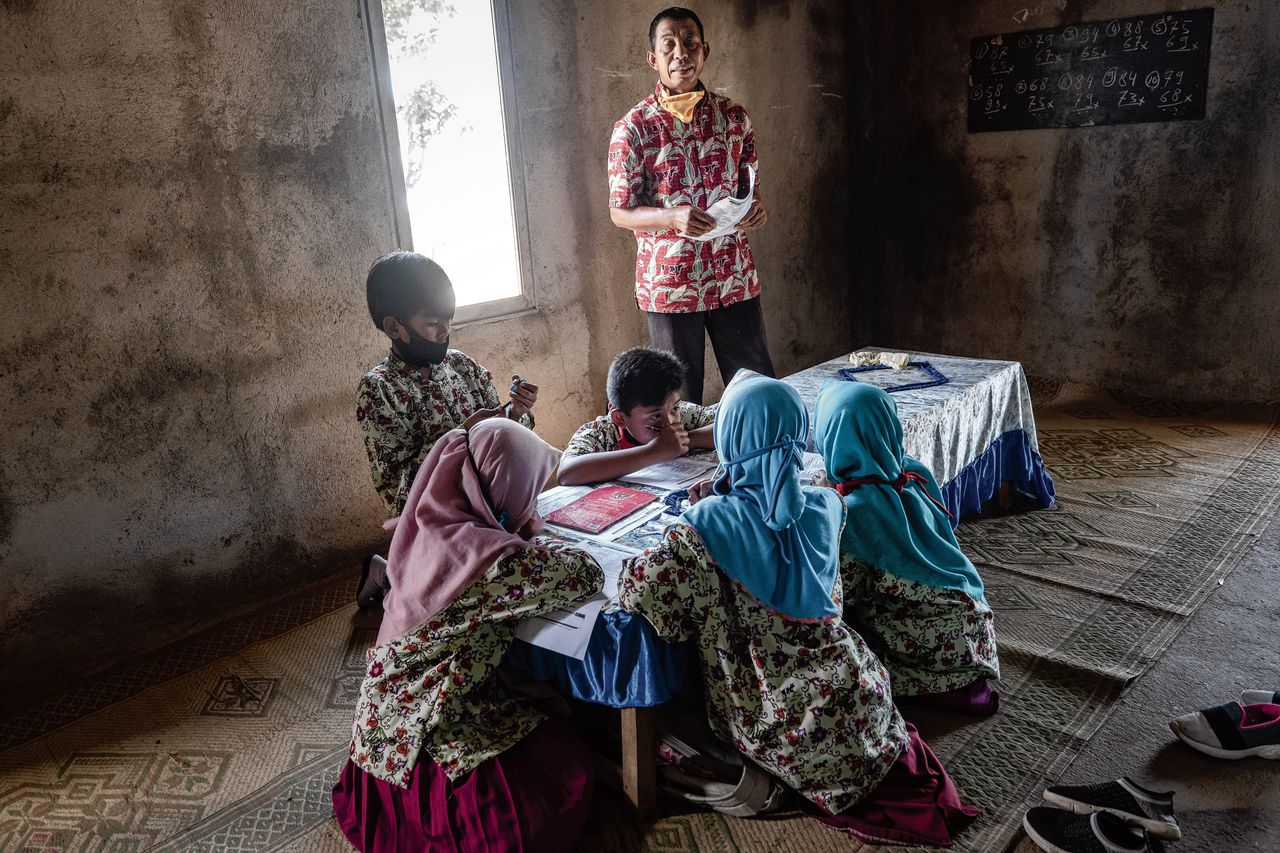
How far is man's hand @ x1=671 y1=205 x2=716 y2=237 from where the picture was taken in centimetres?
332

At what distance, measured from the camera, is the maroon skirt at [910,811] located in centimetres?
197

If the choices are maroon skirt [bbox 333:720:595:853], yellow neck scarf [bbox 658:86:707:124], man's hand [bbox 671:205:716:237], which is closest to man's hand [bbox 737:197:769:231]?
man's hand [bbox 671:205:716:237]

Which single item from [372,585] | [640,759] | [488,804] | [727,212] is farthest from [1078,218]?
[488,804]

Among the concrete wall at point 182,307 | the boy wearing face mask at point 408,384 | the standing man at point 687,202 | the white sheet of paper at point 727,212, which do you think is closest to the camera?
the boy wearing face mask at point 408,384

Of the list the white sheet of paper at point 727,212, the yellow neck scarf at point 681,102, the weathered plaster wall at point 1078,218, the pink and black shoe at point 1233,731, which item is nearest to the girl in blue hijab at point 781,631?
the pink and black shoe at point 1233,731

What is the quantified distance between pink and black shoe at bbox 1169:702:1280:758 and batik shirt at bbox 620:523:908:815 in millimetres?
910

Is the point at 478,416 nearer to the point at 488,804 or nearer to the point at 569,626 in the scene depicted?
the point at 569,626

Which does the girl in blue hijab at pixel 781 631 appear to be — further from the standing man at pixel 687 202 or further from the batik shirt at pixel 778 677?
the standing man at pixel 687 202

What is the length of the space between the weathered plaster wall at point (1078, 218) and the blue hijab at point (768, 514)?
Answer: 432 centimetres

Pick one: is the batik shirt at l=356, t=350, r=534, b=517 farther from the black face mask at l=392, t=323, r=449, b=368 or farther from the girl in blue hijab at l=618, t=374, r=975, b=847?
the girl in blue hijab at l=618, t=374, r=975, b=847

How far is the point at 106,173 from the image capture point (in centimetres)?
284

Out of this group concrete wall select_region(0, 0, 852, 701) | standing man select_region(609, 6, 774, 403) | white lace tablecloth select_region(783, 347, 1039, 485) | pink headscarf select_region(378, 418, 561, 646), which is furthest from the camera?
standing man select_region(609, 6, 774, 403)

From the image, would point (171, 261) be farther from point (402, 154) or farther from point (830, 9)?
point (830, 9)

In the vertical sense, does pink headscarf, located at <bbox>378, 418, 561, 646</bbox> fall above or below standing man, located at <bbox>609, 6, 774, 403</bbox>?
below
